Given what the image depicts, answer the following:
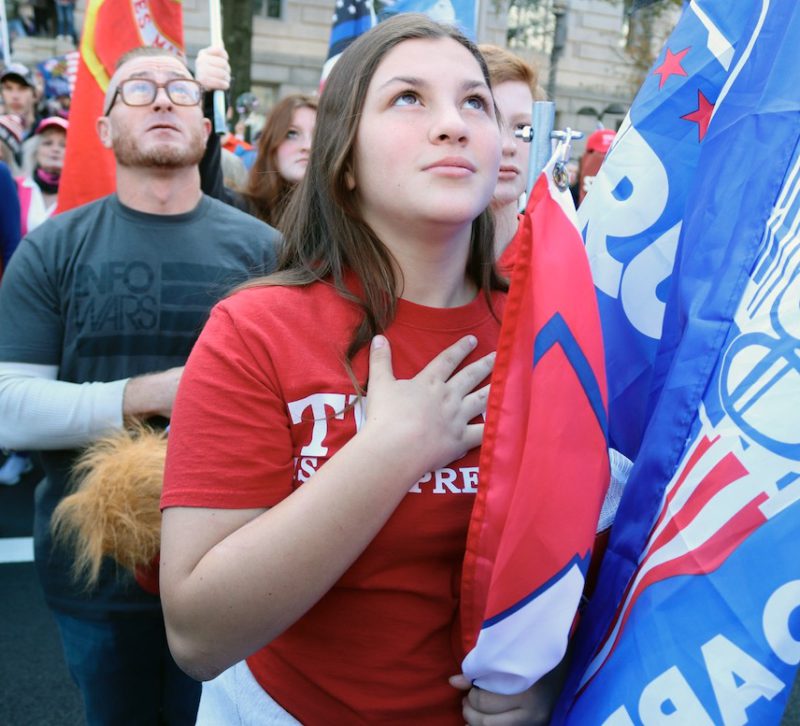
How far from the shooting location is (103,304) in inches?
93.0

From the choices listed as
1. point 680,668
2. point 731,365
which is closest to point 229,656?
point 680,668

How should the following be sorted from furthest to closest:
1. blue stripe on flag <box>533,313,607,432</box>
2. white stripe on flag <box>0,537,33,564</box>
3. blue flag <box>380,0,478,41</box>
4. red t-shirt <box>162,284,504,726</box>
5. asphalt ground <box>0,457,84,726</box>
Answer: white stripe on flag <box>0,537,33,564</box>, blue flag <box>380,0,478,41</box>, asphalt ground <box>0,457,84,726</box>, red t-shirt <box>162,284,504,726</box>, blue stripe on flag <box>533,313,607,432</box>

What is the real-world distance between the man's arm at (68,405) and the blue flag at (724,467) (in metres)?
1.36

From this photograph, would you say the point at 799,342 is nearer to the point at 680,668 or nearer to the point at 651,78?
the point at 680,668

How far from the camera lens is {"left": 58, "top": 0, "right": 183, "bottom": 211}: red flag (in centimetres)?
360

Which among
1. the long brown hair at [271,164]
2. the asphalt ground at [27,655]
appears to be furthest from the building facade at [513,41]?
the asphalt ground at [27,655]

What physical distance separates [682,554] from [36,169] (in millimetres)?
5996

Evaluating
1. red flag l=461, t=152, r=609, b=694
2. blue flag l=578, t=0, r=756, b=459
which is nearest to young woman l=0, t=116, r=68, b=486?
blue flag l=578, t=0, r=756, b=459

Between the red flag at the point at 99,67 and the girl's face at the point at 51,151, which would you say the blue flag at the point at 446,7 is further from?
the girl's face at the point at 51,151

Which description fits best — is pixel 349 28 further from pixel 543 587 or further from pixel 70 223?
pixel 543 587

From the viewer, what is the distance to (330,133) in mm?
1482

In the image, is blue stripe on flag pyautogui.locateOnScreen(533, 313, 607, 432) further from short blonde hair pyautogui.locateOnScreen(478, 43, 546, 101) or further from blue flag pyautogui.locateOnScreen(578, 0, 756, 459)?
short blonde hair pyautogui.locateOnScreen(478, 43, 546, 101)

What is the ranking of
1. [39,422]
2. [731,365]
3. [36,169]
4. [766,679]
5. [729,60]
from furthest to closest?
[36,169]
[39,422]
[729,60]
[731,365]
[766,679]

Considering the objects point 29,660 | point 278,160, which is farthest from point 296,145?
point 29,660
